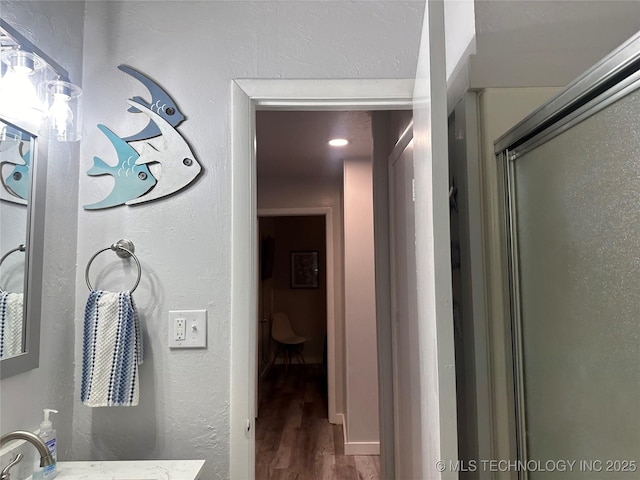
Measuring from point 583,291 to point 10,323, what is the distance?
4.33ft

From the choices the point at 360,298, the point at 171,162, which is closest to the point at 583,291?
the point at 171,162

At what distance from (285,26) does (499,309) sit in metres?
1.14

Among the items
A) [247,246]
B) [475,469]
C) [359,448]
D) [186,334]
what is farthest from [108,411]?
[359,448]

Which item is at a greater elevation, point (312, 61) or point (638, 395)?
point (312, 61)

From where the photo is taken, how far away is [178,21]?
1.36m

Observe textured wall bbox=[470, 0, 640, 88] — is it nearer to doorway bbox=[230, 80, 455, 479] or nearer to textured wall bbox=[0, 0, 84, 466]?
doorway bbox=[230, 80, 455, 479]

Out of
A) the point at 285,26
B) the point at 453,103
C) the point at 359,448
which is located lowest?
the point at 359,448

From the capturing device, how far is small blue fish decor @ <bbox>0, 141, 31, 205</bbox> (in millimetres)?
963

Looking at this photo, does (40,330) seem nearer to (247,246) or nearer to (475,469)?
(247,246)

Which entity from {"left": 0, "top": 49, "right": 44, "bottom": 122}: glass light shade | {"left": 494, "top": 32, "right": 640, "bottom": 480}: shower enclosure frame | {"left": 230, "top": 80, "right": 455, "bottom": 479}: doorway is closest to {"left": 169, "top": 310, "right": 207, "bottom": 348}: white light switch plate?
{"left": 230, "top": 80, "right": 455, "bottom": 479}: doorway

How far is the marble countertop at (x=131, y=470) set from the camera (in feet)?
3.44

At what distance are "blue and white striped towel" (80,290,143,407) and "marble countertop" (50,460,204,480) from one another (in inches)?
6.3

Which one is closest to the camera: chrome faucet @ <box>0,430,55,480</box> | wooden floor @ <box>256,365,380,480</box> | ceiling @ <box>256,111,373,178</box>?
chrome faucet @ <box>0,430,55,480</box>

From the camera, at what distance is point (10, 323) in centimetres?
98
